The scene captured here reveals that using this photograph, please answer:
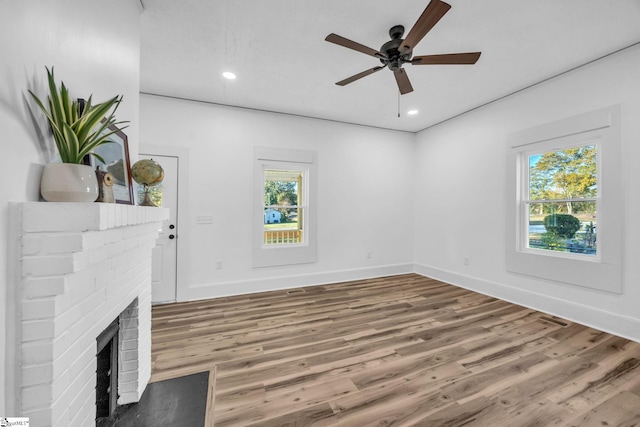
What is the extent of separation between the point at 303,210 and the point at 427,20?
3027 mm

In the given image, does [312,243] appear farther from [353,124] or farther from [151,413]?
[151,413]

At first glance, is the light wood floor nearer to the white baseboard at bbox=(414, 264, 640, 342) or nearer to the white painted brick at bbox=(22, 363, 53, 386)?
the white baseboard at bbox=(414, 264, 640, 342)

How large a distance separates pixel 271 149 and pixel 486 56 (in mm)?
2799

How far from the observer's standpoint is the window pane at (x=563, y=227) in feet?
9.50

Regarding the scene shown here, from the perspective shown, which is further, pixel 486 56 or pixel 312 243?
pixel 312 243

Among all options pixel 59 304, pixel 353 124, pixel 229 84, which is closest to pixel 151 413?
pixel 59 304

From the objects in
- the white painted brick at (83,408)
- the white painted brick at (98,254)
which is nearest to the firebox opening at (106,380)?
the white painted brick at (83,408)

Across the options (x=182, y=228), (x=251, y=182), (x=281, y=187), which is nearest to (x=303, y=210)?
(x=281, y=187)

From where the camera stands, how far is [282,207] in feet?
13.7

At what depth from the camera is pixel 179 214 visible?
3.53 metres

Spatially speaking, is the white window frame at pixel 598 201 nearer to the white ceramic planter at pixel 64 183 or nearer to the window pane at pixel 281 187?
the window pane at pixel 281 187

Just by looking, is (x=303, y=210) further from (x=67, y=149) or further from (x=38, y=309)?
(x=38, y=309)

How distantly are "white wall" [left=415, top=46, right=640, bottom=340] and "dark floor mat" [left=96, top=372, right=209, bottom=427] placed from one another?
372 centimetres

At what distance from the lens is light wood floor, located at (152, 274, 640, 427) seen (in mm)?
1622
